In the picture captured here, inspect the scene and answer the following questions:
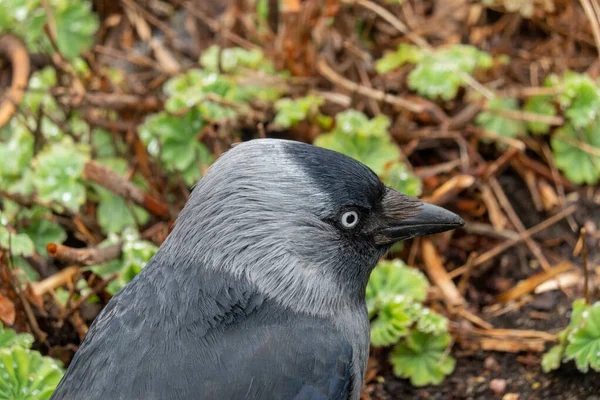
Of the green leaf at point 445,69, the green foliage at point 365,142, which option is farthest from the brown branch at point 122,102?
the green leaf at point 445,69

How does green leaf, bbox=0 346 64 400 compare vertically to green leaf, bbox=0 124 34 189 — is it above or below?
below

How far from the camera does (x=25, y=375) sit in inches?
132

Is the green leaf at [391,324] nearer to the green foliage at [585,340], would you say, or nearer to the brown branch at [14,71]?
the green foliage at [585,340]

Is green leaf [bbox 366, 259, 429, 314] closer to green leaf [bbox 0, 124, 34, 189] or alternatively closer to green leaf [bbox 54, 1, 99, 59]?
green leaf [bbox 0, 124, 34, 189]

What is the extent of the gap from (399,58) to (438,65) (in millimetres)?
349

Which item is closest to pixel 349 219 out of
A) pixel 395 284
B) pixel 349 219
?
pixel 349 219

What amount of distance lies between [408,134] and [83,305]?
1.95m

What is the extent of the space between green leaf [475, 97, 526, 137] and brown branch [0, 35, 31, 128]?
8.33ft

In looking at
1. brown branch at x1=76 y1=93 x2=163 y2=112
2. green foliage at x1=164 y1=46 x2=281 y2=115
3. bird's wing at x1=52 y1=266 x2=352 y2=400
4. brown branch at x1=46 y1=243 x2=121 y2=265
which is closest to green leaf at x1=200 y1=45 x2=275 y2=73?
green foliage at x1=164 y1=46 x2=281 y2=115

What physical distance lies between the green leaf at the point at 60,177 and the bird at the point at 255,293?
1121 millimetres

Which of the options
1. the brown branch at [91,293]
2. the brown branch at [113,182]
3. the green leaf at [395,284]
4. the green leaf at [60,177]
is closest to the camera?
the brown branch at [91,293]

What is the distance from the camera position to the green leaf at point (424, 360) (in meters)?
3.86

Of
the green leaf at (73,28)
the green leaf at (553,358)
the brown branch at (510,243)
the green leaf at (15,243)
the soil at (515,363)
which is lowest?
the soil at (515,363)

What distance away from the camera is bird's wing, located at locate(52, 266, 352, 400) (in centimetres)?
283
